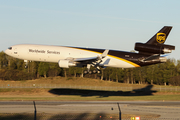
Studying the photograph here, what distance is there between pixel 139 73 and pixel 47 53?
2970 inches

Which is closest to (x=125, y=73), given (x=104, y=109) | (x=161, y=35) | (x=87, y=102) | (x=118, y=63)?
(x=118, y=63)

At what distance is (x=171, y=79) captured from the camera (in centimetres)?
10225

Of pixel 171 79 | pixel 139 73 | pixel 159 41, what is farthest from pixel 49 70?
pixel 159 41

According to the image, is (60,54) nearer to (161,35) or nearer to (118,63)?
(118,63)

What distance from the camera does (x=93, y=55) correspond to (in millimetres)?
44625

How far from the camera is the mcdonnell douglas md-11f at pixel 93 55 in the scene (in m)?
42.5

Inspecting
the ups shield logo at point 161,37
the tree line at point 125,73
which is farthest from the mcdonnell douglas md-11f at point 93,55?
the tree line at point 125,73

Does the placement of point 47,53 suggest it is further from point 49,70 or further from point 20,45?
point 49,70

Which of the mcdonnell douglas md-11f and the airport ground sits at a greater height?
the mcdonnell douglas md-11f

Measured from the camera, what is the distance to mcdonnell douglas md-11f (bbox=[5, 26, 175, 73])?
1674 inches

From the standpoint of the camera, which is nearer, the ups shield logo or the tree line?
the ups shield logo

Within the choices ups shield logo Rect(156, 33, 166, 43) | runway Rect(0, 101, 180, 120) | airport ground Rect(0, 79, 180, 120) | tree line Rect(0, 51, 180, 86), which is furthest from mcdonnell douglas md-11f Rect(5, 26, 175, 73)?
tree line Rect(0, 51, 180, 86)

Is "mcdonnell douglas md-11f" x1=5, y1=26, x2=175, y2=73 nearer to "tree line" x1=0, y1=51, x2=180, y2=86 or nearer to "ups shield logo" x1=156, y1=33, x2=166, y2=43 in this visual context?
"ups shield logo" x1=156, y1=33, x2=166, y2=43

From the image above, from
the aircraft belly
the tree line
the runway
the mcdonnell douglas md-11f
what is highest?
the mcdonnell douglas md-11f
